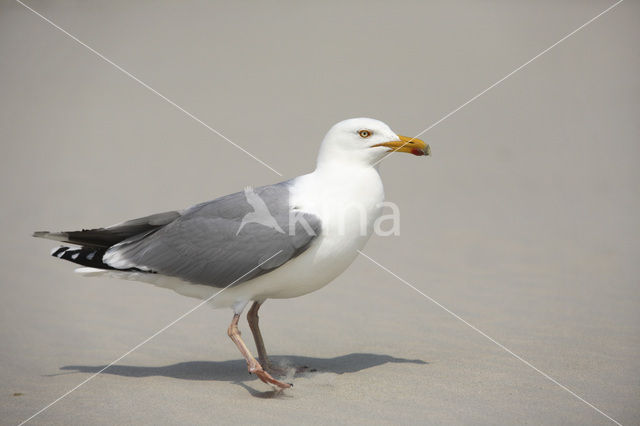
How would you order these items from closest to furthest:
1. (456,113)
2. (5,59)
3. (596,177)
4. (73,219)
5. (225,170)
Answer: (73,219) → (596,177) → (225,170) → (456,113) → (5,59)

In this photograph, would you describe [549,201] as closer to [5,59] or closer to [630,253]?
[630,253]

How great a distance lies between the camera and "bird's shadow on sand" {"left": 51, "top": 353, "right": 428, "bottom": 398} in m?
5.39

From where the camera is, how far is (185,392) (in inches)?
194

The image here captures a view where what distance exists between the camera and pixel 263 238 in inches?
195

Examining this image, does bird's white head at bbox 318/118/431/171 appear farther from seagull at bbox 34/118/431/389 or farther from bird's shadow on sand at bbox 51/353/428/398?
bird's shadow on sand at bbox 51/353/428/398

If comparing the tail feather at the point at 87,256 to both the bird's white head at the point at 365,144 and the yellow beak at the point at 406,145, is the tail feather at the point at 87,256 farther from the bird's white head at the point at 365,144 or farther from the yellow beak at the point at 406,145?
the yellow beak at the point at 406,145

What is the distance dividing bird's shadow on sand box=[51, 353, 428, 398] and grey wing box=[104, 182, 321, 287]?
0.79 meters

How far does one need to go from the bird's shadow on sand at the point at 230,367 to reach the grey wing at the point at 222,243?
2.60ft

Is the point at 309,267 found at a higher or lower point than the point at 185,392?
higher

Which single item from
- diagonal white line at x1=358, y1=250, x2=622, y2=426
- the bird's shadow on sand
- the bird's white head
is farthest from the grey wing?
the bird's shadow on sand

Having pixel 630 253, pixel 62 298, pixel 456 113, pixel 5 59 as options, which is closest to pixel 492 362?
pixel 630 253

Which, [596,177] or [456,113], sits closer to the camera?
[596,177]

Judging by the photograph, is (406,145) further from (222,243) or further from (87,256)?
(87,256)

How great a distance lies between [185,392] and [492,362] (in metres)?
2.35
